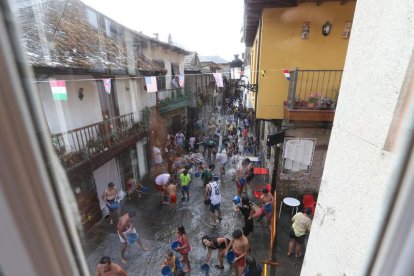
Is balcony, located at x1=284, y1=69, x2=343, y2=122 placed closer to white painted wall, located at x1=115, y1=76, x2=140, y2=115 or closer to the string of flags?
the string of flags

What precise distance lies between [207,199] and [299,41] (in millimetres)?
5753

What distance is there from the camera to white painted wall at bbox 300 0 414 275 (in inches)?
53.9

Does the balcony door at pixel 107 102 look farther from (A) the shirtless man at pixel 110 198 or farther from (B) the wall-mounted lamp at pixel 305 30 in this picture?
(B) the wall-mounted lamp at pixel 305 30

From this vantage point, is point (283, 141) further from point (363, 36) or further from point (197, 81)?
point (197, 81)

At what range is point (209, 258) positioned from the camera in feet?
19.0

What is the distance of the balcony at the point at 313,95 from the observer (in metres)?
6.62

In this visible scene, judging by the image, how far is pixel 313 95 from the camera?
693cm

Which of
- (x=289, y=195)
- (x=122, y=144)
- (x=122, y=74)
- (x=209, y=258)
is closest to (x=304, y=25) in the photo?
(x=289, y=195)

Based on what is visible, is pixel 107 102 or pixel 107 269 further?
pixel 107 102

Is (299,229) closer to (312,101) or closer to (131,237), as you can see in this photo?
(312,101)

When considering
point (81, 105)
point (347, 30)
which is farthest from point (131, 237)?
point (347, 30)

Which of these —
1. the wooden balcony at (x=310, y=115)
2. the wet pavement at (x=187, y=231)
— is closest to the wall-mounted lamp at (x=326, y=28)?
the wooden balcony at (x=310, y=115)

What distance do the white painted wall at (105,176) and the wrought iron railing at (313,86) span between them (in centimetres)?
661

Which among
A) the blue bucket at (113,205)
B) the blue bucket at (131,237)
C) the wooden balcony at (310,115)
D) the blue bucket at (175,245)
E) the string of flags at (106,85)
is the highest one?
the string of flags at (106,85)
